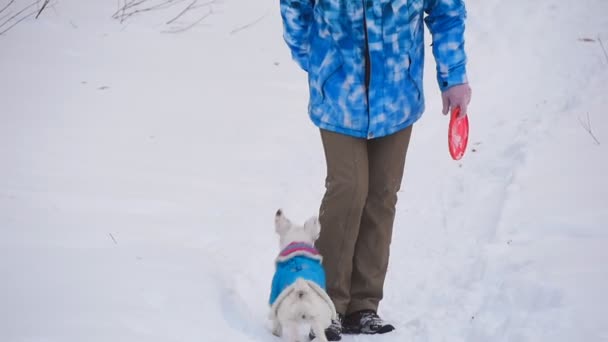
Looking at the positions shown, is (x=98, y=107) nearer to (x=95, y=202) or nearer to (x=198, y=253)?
(x=95, y=202)

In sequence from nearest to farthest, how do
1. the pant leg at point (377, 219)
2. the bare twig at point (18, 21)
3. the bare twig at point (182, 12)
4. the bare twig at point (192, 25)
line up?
the pant leg at point (377, 219) → the bare twig at point (18, 21) → the bare twig at point (192, 25) → the bare twig at point (182, 12)

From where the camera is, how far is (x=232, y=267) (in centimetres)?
428

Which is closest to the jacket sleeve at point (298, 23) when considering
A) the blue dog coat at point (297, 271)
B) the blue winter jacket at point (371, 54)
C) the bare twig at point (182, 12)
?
the blue winter jacket at point (371, 54)

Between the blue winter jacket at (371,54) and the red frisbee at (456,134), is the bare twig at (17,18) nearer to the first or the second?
the blue winter jacket at (371,54)

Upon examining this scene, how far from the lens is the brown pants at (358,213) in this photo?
138 inches

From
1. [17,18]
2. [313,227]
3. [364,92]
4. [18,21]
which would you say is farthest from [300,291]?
[17,18]

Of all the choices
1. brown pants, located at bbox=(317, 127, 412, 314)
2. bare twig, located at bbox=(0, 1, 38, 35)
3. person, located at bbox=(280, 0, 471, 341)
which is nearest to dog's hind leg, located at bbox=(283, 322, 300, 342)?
person, located at bbox=(280, 0, 471, 341)

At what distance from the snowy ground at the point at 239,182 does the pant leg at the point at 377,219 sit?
235 millimetres

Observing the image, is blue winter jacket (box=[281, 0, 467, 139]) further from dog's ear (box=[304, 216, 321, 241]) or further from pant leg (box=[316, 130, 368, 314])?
dog's ear (box=[304, 216, 321, 241])

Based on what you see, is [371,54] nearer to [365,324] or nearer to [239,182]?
[365,324]

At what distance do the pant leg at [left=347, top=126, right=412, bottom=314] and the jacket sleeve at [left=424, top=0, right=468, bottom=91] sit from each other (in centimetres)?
31

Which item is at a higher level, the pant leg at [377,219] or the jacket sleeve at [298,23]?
the jacket sleeve at [298,23]

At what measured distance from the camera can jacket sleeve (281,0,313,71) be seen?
344 cm

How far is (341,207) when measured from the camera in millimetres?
3561
